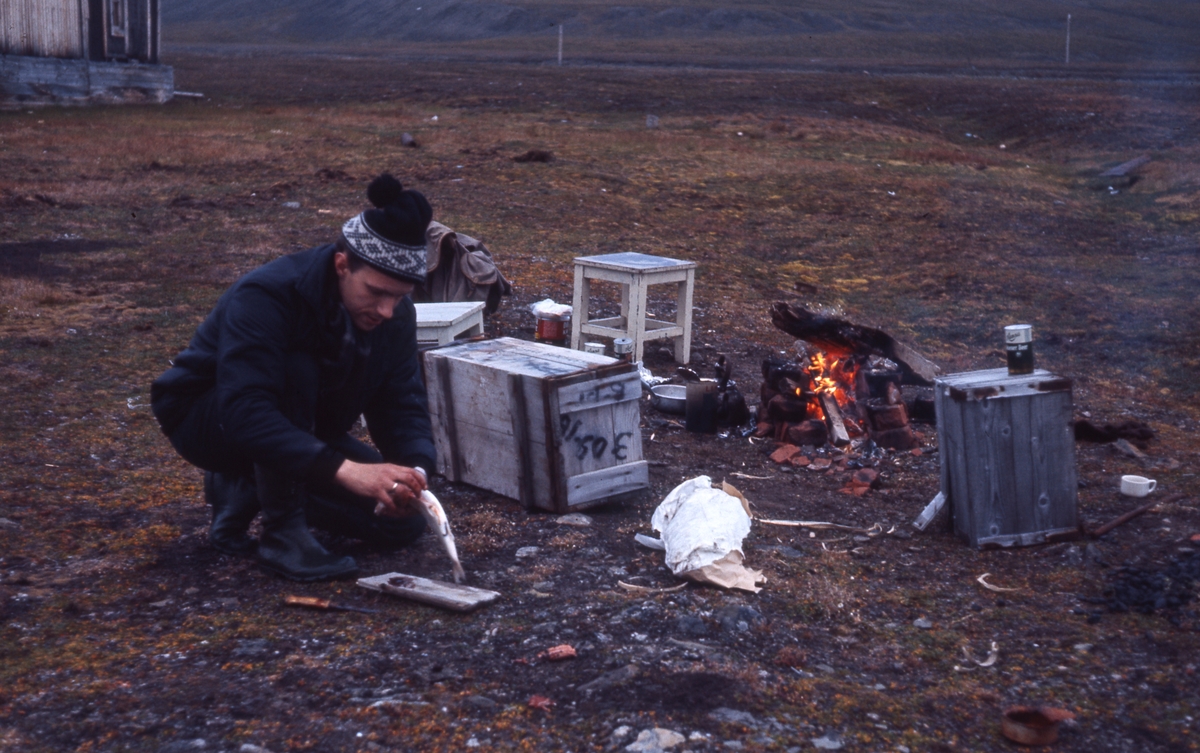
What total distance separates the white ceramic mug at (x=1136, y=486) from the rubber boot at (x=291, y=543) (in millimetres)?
3405

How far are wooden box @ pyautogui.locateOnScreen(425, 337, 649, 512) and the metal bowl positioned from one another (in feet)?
5.22

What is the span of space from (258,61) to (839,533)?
143 ft

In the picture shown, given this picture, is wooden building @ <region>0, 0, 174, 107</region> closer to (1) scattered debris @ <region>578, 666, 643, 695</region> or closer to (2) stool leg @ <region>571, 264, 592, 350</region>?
(2) stool leg @ <region>571, 264, 592, 350</region>

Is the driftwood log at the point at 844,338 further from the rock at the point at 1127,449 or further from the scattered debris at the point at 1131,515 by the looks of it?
the scattered debris at the point at 1131,515

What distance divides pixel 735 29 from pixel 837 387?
2503 inches

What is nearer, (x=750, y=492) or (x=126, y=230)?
(x=750, y=492)

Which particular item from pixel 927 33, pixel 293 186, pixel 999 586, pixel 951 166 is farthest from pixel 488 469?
pixel 927 33

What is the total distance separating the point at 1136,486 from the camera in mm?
4797

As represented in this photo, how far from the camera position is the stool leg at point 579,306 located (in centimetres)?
738

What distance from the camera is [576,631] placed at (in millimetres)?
3441

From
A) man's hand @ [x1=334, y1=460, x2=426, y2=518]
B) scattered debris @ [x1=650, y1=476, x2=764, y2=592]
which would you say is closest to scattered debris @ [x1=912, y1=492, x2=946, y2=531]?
scattered debris @ [x1=650, y1=476, x2=764, y2=592]

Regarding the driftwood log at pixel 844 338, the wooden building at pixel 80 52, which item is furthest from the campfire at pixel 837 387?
the wooden building at pixel 80 52

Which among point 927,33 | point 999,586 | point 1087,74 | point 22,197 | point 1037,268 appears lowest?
point 999,586

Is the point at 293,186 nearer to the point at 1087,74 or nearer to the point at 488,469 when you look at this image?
the point at 488,469
